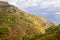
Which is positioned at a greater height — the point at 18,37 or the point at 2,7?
the point at 2,7

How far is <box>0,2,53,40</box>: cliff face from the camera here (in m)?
101

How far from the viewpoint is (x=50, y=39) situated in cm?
7031

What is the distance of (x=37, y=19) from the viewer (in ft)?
462

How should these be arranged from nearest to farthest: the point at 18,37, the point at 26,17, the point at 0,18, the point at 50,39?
the point at 50,39
the point at 18,37
the point at 0,18
the point at 26,17

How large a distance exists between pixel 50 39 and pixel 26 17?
200ft

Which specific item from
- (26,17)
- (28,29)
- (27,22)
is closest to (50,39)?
(28,29)

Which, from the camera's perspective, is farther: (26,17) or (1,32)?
(26,17)

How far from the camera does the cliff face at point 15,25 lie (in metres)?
101

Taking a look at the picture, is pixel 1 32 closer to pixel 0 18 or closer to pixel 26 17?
pixel 0 18

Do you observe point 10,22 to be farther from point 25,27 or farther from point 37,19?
point 37,19

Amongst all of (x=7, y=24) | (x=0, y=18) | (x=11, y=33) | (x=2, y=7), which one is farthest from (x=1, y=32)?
(x=2, y=7)

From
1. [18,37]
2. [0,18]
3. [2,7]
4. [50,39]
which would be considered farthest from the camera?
[2,7]

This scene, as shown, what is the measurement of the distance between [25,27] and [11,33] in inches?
490

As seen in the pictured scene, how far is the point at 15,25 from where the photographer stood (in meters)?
112
